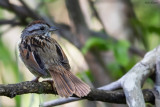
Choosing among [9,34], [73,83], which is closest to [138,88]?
[73,83]

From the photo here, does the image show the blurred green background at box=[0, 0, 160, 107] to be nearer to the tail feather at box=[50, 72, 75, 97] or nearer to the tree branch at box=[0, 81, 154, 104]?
the tail feather at box=[50, 72, 75, 97]

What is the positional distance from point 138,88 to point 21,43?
1.31 metres

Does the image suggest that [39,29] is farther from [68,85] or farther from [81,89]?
[81,89]

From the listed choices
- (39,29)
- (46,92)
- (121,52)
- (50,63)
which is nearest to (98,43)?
(121,52)

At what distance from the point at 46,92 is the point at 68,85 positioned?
0.20m

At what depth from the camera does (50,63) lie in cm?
374

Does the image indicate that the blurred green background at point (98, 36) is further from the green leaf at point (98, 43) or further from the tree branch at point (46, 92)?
the tree branch at point (46, 92)

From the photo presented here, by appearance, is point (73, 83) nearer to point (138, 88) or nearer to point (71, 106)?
point (138, 88)

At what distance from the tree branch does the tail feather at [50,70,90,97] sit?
0.09 m

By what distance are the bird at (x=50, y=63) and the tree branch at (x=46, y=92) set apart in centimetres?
10

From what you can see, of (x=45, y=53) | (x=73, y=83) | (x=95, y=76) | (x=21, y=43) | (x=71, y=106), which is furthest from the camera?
(x=71, y=106)

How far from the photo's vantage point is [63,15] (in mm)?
6543

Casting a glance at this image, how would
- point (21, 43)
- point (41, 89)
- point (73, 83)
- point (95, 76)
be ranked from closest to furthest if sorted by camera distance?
1. point (41, 89)
2. point (73, 83)
3. point (21, 43)
4. point (95, 76)

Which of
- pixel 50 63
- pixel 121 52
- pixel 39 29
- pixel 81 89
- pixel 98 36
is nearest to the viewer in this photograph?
pixel 81 89
